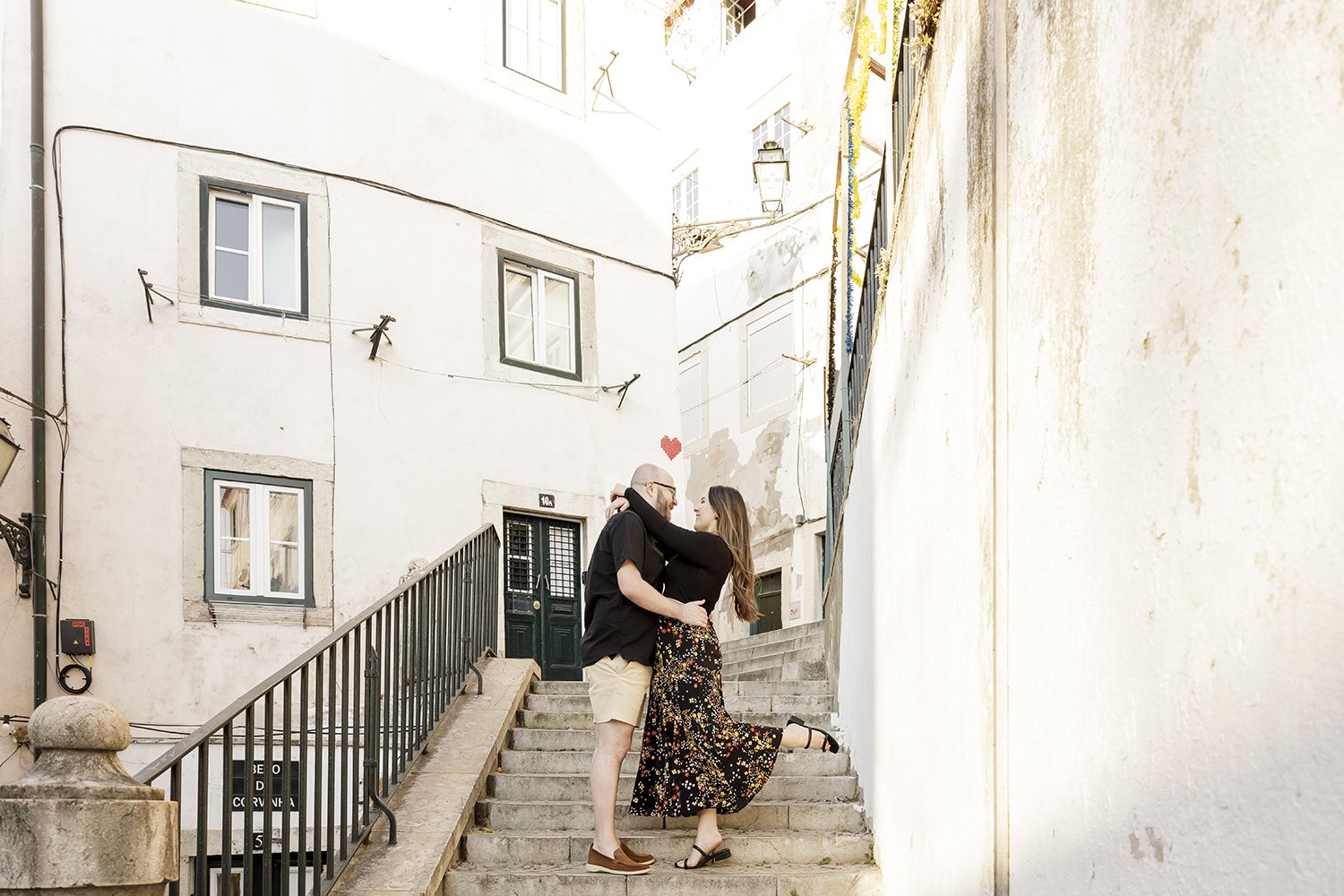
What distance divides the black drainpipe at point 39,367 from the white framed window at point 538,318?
12.8 feet

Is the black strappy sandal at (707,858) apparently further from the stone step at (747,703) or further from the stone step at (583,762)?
the stone step at (747,703)

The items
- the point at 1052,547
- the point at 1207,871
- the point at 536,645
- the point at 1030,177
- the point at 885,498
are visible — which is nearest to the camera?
the point at 1207,871

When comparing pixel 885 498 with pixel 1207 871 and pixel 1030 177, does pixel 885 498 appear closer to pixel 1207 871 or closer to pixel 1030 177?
pixel 1030 177

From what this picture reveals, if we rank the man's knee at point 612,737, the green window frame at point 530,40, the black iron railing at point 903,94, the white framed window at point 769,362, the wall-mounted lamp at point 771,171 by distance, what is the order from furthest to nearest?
the white framed window at point 769,362, the wall-mounted lamp at point 771,171, the green window frame at point 530,40, the man's knee at point 612,737, the black iron railing at point 903,94

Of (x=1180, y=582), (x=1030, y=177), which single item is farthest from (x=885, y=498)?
(x=1180, y=582)

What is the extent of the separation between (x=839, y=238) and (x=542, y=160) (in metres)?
Result: 5.23

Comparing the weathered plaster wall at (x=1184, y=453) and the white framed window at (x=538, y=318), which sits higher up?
the white framed window at (x=538, y=318)

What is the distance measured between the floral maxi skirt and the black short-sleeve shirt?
0.29 feet

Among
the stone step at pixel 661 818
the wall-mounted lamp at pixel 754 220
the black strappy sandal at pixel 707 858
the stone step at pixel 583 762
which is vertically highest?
the wall-mounted lamp at pixel 754 220

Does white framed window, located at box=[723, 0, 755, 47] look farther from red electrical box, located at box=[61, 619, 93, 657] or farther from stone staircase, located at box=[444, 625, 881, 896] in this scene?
stone staircase, located at box=[444, 625, 881, 896]

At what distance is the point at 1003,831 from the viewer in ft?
7.44

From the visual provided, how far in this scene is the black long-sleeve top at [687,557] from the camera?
5.04m

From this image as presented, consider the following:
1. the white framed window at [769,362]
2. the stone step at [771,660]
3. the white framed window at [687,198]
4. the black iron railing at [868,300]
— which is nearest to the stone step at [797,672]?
the stone step at [771,660]

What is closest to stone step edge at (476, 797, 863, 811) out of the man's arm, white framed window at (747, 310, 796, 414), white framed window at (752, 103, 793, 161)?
the man's arm
